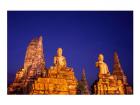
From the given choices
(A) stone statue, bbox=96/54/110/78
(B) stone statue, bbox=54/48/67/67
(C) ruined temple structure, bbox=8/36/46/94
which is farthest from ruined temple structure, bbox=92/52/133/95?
(C) ruined temple structure, bbox=8/36/46/94

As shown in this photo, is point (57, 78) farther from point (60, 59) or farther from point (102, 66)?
point (102, 66)

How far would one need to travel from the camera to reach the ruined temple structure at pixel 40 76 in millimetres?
5473

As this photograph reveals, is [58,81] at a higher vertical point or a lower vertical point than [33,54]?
lower

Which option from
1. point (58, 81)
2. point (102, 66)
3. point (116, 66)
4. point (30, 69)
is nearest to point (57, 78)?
point (58, 81)

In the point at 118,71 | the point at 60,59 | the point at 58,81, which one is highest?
the point at 60,59

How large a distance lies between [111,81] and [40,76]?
0.84m

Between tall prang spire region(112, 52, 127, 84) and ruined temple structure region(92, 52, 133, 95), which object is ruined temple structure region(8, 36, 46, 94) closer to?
ruined temple structure region(92, 52, 133, 95)

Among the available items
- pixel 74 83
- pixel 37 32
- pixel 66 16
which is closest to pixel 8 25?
pixel 37 32

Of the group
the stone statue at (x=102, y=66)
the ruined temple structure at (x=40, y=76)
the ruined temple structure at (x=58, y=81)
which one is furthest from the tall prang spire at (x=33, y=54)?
the stone statue at (x=102, y=66)

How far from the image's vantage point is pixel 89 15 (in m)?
5.50

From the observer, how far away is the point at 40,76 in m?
5.49

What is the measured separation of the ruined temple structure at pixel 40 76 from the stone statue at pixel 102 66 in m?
0.31

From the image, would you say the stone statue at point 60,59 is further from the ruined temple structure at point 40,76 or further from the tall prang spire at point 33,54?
the tall prang spire at point 33,54
